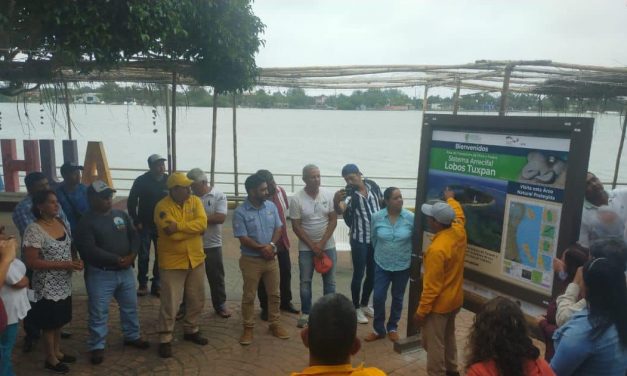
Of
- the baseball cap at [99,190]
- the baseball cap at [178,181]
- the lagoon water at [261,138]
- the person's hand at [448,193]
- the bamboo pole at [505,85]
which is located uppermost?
the bamboo pole at [505,85]

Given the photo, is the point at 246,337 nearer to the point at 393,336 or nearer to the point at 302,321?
the point at 302,321

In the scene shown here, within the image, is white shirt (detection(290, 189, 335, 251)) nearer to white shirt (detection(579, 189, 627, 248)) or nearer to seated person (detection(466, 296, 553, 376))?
white shirt (detection(579, 189, 627, 248))

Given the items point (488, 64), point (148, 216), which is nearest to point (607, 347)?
point (148, 216)

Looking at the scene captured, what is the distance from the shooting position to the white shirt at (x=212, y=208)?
17.3ft

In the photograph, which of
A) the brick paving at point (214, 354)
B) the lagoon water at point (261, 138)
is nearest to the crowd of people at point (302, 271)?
the brick paving at point (214, 354)

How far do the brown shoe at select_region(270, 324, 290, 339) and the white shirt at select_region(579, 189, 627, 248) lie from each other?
288cm

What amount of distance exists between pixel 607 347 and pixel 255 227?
3.29 meters

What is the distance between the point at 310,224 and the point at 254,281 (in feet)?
2.81

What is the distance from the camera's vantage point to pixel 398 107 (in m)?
13.0

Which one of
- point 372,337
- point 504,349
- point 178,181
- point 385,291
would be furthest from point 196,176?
point 504,349

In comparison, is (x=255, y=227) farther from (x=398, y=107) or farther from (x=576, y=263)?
(x=398, y=107)

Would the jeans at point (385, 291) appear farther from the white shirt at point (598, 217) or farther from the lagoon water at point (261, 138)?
the lagoon water at point (261, 138)

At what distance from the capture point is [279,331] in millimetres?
4965

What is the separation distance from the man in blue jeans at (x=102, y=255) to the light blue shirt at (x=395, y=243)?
2349mm
